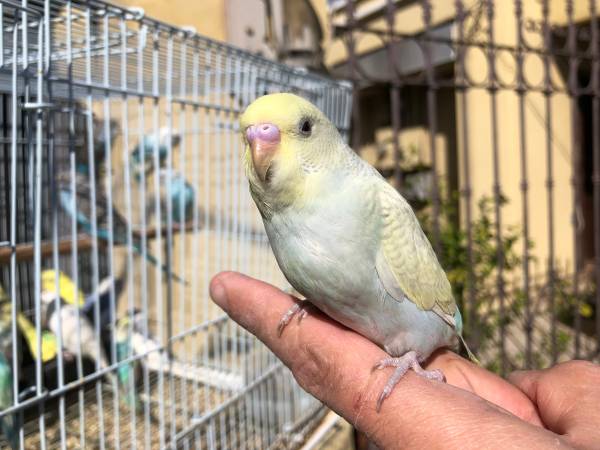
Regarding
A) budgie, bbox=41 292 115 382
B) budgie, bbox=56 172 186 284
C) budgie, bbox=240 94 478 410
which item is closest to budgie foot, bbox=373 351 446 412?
budgie, bbox=240 94 478 410

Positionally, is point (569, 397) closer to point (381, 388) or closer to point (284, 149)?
point (381, 388)

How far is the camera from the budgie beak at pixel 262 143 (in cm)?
75

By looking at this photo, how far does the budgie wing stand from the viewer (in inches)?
34.0

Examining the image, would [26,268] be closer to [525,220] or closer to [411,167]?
[525,220]

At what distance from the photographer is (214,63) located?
167 cm

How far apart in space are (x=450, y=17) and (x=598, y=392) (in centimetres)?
293

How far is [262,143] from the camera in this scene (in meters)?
0.75

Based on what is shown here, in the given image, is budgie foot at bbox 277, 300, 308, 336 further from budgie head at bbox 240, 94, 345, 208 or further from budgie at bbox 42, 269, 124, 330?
budgie at bbox 42, 269, 124, 330

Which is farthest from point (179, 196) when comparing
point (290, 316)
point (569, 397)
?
point (569, 397)

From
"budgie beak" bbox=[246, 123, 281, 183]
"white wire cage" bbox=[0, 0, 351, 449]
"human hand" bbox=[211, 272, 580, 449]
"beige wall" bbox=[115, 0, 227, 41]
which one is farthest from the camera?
"beige wall" bbox=[115, 0, 227, 41]

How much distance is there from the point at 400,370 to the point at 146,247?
120 centimetres

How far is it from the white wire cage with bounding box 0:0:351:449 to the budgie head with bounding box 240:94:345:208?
487 millimetres

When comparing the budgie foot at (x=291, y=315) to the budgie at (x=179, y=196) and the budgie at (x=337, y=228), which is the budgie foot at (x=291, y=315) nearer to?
the budgie at (x=337, y=228)

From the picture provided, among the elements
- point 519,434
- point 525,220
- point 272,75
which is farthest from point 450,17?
point 519,434
